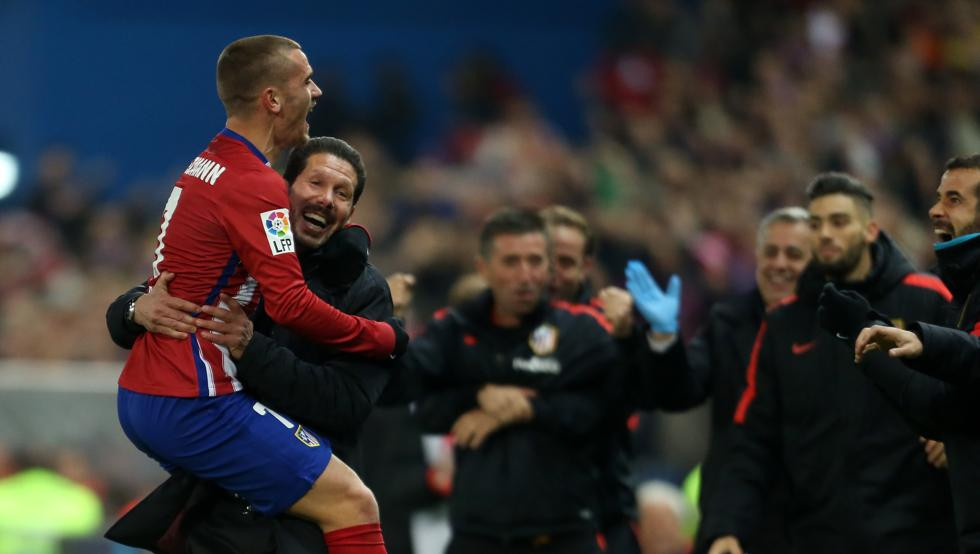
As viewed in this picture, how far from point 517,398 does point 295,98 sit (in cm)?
171

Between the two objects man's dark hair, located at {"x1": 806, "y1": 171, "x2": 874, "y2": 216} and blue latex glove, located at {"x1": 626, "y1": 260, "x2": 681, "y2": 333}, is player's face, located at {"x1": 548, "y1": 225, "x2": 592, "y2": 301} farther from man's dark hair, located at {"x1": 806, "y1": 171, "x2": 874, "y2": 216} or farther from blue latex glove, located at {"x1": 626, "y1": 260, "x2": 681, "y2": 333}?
man's dark hair, located at {"x1": 806, "y1": 171, "x2": 874, "y2": 216}

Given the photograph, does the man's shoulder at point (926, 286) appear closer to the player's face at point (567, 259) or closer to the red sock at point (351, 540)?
the player's face at point (567, 259)

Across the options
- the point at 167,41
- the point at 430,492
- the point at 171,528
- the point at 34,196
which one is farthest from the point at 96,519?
the point at 167,41

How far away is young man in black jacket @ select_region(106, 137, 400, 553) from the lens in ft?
14.1

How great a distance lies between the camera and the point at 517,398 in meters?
5.66

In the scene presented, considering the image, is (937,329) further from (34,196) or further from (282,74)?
(34,196)

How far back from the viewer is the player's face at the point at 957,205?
4.65 metres

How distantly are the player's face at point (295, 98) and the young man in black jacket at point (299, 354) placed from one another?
0.39 feet

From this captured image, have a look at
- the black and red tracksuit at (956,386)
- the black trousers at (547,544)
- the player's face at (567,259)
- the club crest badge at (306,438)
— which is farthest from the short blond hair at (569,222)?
the club crest badge at (306,438)

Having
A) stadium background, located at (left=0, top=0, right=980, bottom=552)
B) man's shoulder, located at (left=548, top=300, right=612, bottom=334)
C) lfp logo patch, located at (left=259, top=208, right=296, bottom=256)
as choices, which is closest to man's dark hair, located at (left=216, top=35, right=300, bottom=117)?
lfp logo patch, located at (left=259, top=208, right=296, bottom=256)

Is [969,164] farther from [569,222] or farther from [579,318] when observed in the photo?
[569,222]

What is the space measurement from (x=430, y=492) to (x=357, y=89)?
8.22m

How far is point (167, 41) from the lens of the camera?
50.5 ft

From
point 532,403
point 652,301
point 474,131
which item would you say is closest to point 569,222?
point 652,301
